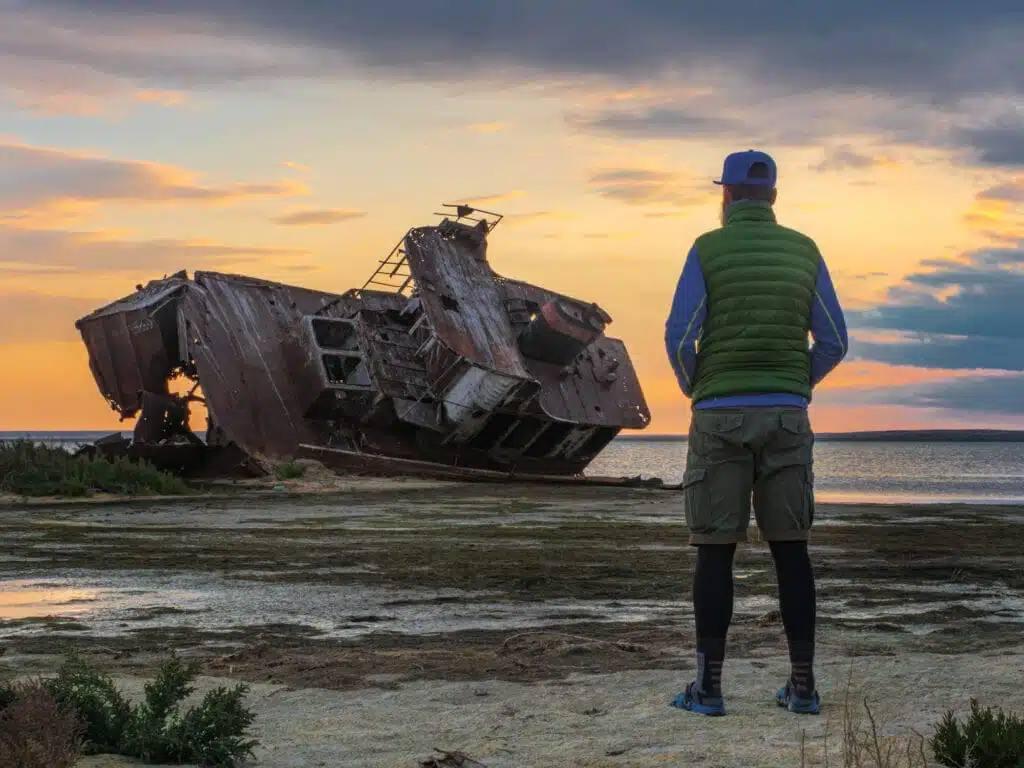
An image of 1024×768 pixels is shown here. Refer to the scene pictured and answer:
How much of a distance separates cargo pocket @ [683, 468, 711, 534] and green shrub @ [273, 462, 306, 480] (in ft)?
66.7

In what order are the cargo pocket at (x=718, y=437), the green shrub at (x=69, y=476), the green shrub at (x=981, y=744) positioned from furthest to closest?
the green shrub at (x=69, y=476) → the cargo pocket at (x=718, y=437) → the green shrub at (x=981, y=744)

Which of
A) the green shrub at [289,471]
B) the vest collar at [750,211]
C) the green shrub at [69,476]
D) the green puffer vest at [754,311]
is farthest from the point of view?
A: the green shrub at [289,471]

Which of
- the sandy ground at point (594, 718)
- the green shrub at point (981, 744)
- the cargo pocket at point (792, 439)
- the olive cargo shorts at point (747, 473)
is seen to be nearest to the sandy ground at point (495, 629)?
the sandy ground at point (594, 718)

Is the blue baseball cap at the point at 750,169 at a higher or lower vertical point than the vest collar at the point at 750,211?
higher

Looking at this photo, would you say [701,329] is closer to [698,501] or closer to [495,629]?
[698,501]

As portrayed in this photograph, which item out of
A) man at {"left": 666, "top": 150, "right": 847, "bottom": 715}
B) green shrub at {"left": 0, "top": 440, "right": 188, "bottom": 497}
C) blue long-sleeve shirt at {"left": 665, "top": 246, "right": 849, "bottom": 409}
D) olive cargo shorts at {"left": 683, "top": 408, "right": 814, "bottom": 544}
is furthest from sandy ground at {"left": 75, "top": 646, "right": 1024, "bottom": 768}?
green shrub at {"left": 0, "top": 440, "right": 188, "bottom": 497}

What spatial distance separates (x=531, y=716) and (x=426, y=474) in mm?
22576

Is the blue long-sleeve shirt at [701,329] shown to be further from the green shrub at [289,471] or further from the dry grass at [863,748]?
the green shrub at [289,471]

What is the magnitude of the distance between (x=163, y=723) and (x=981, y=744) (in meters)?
2.75

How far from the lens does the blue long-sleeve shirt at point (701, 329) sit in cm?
579

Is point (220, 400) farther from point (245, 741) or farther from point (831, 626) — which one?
point (245, 741)

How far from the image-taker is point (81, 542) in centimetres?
1455

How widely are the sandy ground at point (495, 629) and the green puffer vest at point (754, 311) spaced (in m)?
1.32

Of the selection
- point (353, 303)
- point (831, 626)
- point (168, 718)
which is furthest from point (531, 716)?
point (353, 303)
